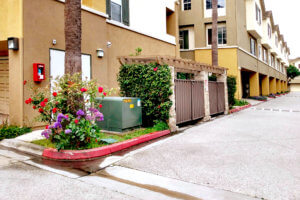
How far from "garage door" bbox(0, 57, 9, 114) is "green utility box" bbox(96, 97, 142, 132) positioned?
4336 mm

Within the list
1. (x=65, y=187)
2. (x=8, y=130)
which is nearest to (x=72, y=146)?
(x=65, y=187)

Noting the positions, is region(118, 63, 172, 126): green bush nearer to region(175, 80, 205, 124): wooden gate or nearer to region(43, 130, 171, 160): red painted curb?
region(175, 80, 205, 124): wooden gate

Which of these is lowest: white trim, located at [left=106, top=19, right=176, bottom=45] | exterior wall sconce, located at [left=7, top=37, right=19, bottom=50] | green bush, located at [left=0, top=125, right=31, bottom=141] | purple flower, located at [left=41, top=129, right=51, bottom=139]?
green bush, located at [left=0, top=125, right=31, bottom=141]

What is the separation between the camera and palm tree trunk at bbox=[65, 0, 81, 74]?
6641mm

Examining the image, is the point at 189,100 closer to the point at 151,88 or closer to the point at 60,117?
the point at 151,88

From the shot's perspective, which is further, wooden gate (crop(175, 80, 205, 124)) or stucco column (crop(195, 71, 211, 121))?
stucco column (crop(195, 71, 211, 121))

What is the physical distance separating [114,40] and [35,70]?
5.03m

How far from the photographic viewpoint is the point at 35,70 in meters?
8.47

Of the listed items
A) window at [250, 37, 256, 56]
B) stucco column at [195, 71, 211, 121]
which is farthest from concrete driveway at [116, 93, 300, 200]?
window at [250, 37, 256, 56]

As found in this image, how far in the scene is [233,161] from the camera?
18.1 feet

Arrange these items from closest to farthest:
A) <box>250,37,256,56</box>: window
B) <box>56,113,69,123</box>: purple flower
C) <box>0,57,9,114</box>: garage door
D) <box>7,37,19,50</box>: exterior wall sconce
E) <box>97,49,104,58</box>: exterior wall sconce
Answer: <box>56,113,69,123</box>: purple flower
<box>7,37,19,50</box>: exterior wall sconce
<box>0,57,9,114</box>: garage door
<box>97,49,104,58</box>: exterior wall sconce
<box>250,37,256,56</box>: window

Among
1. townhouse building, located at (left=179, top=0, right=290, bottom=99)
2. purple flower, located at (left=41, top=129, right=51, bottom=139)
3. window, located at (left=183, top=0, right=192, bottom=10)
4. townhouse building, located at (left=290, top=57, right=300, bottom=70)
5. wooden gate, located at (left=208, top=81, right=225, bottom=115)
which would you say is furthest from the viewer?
townhouse building, located at (left=290, top=57, right=300, bottom=70)

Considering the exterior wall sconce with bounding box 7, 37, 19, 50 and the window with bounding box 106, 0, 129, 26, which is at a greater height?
the window with bounding box 106, 0, 129, 26

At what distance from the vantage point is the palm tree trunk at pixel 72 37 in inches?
261
